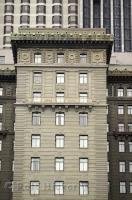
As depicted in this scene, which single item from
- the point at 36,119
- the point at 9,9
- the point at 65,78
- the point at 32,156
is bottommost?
the point at 32,156

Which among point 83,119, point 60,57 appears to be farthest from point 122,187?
point 60,57

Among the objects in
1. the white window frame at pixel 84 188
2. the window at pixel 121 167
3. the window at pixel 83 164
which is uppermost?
the window at pixel 83 164

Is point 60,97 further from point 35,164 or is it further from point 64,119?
point 35,164

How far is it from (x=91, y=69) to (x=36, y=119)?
11.6 m

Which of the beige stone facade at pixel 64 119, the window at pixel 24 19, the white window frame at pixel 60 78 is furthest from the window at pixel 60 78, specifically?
the window at pixel 24 19

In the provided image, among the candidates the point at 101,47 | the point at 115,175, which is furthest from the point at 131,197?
the point at 101,47

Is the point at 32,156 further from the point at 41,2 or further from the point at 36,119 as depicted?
the point at 41,2

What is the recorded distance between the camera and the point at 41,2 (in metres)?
156

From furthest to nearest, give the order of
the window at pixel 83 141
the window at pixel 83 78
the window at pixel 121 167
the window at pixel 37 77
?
the window at pixel 121 167
the window at pixel 37 77
the window at pixel 83 78
the window at pixel 83 141

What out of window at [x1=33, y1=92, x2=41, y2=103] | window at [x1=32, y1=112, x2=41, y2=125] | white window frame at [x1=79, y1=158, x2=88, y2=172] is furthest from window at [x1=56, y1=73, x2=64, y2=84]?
white window frame at [x1=79, y1=158, x2=88, y2=172]

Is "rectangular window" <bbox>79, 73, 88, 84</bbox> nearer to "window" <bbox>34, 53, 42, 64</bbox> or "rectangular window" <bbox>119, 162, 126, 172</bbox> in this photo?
"window" <bbox>34, 53, 42, 64</bbox>

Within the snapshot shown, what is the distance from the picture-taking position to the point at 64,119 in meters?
86.8

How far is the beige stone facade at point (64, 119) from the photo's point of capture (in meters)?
83.6

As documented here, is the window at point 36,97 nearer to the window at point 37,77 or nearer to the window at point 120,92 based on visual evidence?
the window at point 37,77
